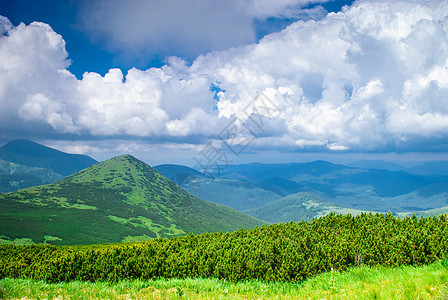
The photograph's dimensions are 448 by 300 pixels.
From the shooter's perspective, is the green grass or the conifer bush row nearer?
the green grass

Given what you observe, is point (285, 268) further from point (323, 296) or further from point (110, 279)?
point (110, 279)

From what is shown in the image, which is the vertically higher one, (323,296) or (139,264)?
(323,296)

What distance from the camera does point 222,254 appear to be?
11609 millimetres

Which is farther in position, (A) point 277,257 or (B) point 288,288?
(A) point 277,257

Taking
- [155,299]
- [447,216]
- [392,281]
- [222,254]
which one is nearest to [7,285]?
[155,299]

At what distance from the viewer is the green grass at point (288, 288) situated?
7.05 metres

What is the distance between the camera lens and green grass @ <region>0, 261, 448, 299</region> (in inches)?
278

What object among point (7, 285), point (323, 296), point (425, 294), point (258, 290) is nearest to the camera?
Answer: point (425, 294)

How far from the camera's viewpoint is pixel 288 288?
9109 millimetres

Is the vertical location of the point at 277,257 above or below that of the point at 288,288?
above

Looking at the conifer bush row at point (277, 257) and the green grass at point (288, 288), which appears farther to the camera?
the conifer bush row at point (277, 257)

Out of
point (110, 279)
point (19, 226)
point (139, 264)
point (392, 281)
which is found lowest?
point (19, 226)

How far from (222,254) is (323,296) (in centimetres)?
498

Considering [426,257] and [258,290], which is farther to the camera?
[426,257]
